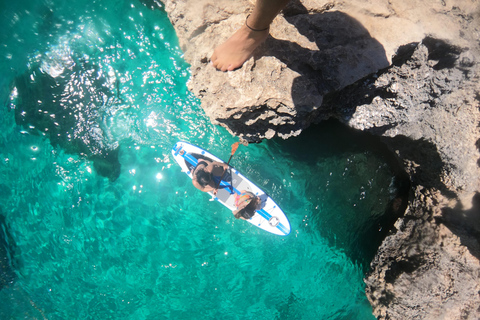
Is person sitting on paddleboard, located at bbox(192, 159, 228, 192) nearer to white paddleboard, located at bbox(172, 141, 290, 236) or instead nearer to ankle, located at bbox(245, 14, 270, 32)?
white paddleboard, located at bbox(172, 141, 290, 236)

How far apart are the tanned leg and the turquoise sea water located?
1.49 meters

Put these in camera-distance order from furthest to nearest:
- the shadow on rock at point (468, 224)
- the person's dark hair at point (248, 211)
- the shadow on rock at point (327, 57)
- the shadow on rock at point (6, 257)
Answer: the shadow on rock at point (6, 257)
the person's dark hair at point (248, 211)
the shadow on rock at point (468, 224)
the shadow on rock at point (327, 57)

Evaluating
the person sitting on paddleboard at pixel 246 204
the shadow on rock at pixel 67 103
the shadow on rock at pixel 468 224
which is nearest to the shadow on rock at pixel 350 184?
the person sitting on paddleboard at pixel 246 204

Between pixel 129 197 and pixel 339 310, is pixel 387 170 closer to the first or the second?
pixel 339 310

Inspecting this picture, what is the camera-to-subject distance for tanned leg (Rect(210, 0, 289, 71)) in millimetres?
2001

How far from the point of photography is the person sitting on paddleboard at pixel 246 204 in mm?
4219

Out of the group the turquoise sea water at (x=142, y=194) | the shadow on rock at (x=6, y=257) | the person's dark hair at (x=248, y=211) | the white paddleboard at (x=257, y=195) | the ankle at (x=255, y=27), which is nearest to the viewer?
the ankle at (x=255, y=27)

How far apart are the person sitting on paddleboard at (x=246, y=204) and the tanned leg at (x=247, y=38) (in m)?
2.14

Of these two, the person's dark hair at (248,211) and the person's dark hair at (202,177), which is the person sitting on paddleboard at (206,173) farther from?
the person's dark hair at (248,211)

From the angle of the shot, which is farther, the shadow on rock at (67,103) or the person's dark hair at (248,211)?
the person's dark hair at (248,211)

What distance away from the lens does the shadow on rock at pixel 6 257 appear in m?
4.68

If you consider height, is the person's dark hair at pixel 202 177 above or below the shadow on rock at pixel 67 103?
below

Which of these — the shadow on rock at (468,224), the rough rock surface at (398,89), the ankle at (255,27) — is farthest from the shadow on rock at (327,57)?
the shadow on rock at (468,224)

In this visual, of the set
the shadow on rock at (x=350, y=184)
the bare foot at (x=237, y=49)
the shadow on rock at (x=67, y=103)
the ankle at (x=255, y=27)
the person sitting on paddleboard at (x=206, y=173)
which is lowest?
the shadow on rock at (x=350, y=184)
